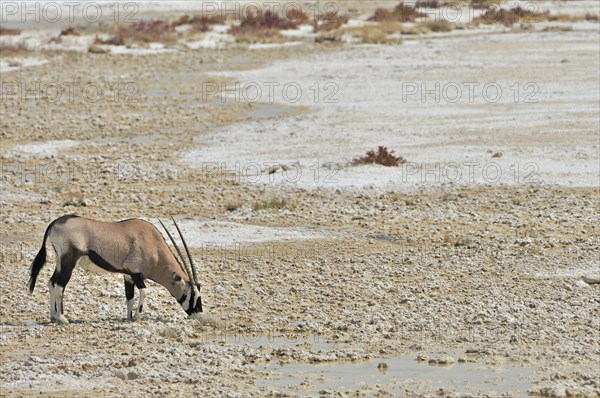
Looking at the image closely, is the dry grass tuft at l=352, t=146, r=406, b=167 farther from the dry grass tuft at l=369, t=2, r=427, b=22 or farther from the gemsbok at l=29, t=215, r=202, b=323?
the dry grass tuft at l=369, t=2, r=427, b=22

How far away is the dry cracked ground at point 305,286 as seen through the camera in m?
10.5

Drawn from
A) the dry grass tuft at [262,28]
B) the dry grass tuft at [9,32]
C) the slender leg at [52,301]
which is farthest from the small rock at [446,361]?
the dry grass tuft at [9,32]

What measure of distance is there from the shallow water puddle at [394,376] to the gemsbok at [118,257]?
1677 mm

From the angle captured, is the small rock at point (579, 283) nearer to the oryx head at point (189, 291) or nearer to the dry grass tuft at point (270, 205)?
the oryx head at point (189, 291)

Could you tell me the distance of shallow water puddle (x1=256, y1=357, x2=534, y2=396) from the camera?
10195 millimetres

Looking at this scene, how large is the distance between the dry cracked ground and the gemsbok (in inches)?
10.0

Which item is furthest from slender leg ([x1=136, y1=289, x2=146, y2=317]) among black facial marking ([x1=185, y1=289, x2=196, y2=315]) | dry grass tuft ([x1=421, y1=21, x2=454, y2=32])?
dry grass tuft ([x1=421, y1=21, x2=454, y2=32])

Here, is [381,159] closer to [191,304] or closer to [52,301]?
[191,304]

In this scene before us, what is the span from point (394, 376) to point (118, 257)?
300 centimetres

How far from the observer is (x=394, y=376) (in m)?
10.5

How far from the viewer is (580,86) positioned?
29250 mm

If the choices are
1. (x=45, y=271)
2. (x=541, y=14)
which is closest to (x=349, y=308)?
(x=45, y=271)

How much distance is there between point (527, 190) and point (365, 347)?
846 centimetres

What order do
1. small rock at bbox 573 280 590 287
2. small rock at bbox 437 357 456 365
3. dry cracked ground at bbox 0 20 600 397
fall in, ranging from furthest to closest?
small rock at bbox 573 280 590 287 < small rock at bbox 437 357 456 365 < dry cracked ground at bbox 0 20 600 397
